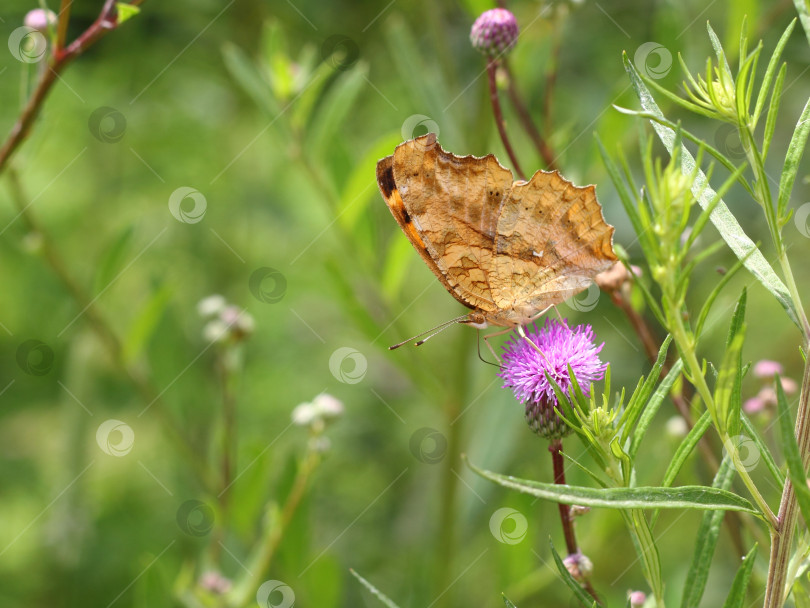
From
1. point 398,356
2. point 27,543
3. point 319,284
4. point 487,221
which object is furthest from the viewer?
point 319,284

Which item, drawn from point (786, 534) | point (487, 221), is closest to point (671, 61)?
point (487, 221)

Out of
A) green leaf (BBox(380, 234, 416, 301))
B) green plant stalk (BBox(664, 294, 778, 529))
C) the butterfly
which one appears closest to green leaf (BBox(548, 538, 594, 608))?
green plant stalk (BBox(664, 294, 778, 529))

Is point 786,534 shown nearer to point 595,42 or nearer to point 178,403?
point 178,403

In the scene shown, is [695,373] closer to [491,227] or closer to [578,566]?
[578,566]

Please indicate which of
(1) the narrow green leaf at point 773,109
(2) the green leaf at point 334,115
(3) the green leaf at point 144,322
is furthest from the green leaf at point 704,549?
(3) the green leaf at point 144,322

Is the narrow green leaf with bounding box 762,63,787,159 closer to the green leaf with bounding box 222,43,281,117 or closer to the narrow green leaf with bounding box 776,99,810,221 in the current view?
the narrow green leaf with bounding box 776,99,810,221
